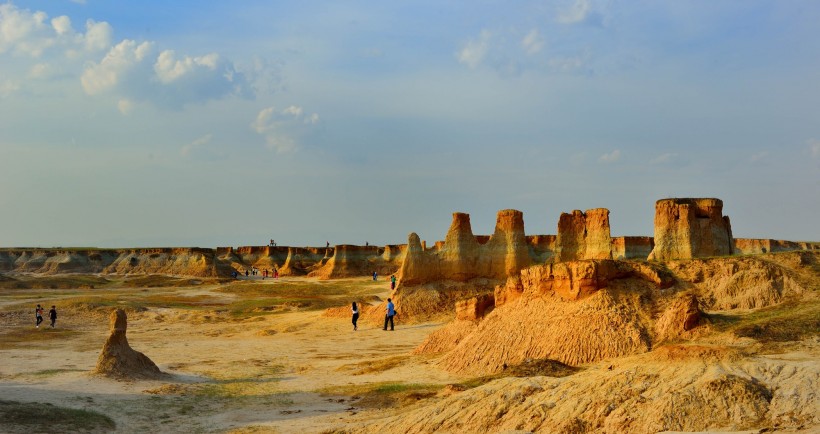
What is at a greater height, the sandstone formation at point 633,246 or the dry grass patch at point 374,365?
the sandstone formation at point 633,246

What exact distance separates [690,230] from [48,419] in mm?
27493

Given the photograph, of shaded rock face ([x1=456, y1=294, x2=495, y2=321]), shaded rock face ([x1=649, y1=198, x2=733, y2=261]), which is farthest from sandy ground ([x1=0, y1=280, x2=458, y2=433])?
shaded rock face ([x1=649, y1=198, x2=733, y2=261])

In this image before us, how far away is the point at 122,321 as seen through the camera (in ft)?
61.4

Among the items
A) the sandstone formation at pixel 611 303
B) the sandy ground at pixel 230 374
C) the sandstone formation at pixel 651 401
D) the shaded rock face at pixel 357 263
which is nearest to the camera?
the sandstone formation at pixel 651 401

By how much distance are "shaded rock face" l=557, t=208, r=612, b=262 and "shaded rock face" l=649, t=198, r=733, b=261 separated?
5.65 meters

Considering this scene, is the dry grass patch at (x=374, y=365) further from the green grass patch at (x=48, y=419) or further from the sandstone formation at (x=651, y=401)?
the green grass patch at (x=48, y=419)

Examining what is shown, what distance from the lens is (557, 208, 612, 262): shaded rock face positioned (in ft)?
127

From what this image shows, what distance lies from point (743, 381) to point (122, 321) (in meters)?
15.2

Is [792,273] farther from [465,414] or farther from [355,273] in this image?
[355,273]

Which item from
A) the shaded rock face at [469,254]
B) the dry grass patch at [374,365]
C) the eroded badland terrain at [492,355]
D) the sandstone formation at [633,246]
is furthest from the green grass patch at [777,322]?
the sandstone formation at [633,246]

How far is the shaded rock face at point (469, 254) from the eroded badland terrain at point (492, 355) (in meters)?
0.08

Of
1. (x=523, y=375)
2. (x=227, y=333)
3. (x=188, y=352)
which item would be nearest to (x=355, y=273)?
(x=227, y=333)

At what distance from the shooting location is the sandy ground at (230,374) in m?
14.4

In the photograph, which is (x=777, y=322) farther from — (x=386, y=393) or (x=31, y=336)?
(x=31, y=336)
